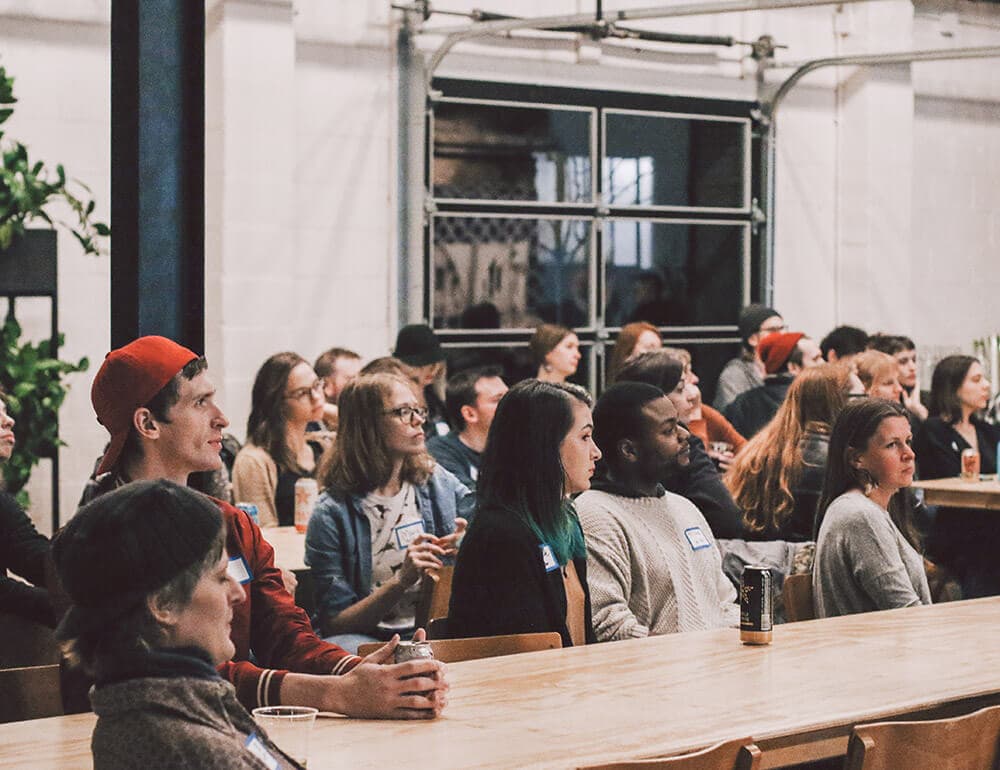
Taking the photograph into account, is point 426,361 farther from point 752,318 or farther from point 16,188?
point 752,318

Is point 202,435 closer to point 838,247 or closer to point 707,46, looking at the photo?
point 707,46

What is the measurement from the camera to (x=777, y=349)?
29.2ft

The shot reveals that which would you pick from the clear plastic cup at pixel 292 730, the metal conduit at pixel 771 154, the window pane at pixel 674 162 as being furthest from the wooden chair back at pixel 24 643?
the metal conduit at pixel 771 154

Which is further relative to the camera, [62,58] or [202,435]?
[62,58]

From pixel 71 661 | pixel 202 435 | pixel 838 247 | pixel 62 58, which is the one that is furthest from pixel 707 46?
pixel 71 661

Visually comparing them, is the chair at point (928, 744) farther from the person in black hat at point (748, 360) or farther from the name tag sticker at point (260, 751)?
the person in black hat at point (748, 360)

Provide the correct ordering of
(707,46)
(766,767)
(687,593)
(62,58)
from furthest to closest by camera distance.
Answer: (707,46) → (62,58) → (687,593) → (766,767)

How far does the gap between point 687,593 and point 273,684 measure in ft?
5.57

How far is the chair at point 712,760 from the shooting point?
8.36 feet

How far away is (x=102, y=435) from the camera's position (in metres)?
7.96

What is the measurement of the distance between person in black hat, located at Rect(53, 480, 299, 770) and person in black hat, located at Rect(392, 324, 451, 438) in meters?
5.15

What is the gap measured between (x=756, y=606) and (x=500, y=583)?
629 millimetres

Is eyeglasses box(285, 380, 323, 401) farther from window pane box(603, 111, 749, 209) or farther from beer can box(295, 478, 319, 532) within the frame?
window pane box(603, 111, 749, 209)

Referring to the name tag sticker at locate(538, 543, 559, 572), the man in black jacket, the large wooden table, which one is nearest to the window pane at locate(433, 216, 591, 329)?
the man in black jacket
